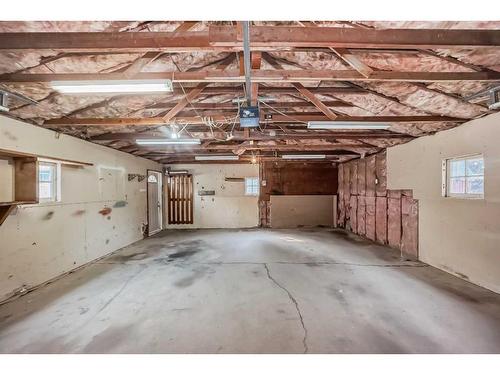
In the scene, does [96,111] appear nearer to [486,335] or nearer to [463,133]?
[486,335]

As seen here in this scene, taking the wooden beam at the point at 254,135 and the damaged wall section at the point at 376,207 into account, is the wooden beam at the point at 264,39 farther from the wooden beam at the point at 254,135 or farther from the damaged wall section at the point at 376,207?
the damaged wall section at the point at 376,207

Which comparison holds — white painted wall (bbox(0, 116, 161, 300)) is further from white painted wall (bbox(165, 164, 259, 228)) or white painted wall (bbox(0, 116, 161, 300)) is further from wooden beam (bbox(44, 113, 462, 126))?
white painted wall (bbox(165, 164, 259, 228))

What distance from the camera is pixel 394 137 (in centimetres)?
466

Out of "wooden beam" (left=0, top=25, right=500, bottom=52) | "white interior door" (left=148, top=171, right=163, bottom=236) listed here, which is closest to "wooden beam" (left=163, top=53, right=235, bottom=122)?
"wooden beam" (left=0, top=25, right=500, bottom=52)

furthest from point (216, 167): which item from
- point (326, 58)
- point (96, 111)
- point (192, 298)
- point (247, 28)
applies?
point (247, 28)

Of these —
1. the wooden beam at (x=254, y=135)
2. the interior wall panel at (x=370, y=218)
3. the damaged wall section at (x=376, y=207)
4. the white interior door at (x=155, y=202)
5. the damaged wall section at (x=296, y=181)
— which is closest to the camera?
the wooden beam at (x=254, y=135)

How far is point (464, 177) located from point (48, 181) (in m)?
6.86

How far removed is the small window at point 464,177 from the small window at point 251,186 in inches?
231

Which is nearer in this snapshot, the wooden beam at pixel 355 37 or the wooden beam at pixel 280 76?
the wooden beam at pixel 355 37

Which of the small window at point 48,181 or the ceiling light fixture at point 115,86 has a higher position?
the ceiling light fixture at point 115,86

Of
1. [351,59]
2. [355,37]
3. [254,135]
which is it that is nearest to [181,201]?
[254,135]

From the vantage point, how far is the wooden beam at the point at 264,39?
179cm

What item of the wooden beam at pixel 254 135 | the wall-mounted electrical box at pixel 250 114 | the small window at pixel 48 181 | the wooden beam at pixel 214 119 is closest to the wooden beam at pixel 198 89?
the wooden beam at pixel 214 119

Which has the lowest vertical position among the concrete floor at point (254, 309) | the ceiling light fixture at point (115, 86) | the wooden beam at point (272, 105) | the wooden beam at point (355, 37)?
the concrete floor at point (254, 309)
